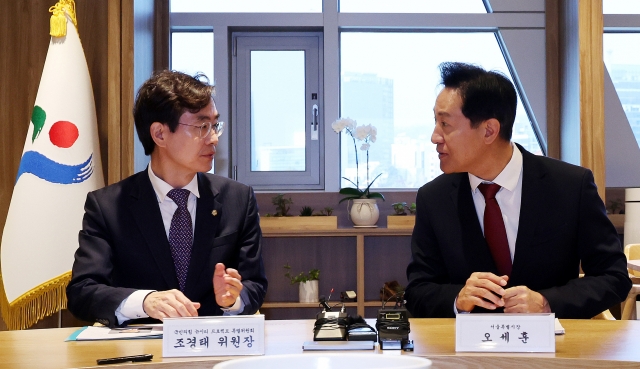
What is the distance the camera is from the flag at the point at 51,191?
10.8 ft

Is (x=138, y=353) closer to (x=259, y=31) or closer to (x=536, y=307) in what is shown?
(x=536, y=307)

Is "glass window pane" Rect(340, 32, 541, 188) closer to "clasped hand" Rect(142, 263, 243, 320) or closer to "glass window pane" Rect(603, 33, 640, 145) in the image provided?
"glass window pane" Rect(603, 33, 640, 145)

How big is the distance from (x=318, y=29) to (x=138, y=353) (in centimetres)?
363

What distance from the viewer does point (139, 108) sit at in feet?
7.66

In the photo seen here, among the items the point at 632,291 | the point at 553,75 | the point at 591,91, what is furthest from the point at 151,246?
the point at 553,75

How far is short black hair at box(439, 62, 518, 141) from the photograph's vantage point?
6.95 ft

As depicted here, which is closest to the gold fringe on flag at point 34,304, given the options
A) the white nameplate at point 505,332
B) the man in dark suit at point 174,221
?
the man in dark suit at point 174,221

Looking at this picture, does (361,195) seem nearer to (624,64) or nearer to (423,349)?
(624,64)

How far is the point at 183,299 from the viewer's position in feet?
5.41

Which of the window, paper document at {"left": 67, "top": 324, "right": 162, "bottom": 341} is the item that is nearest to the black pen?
paper document at {"left": 67, "top": 324, "right": 162, "bottom": 341}

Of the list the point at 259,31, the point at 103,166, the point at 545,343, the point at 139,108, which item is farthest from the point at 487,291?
the point at 259,31

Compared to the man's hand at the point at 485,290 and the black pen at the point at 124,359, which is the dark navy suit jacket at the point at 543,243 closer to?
the man's hand at the point at 485,290

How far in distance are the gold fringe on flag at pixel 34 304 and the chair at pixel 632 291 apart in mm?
2671

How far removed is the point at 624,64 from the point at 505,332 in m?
3.97
